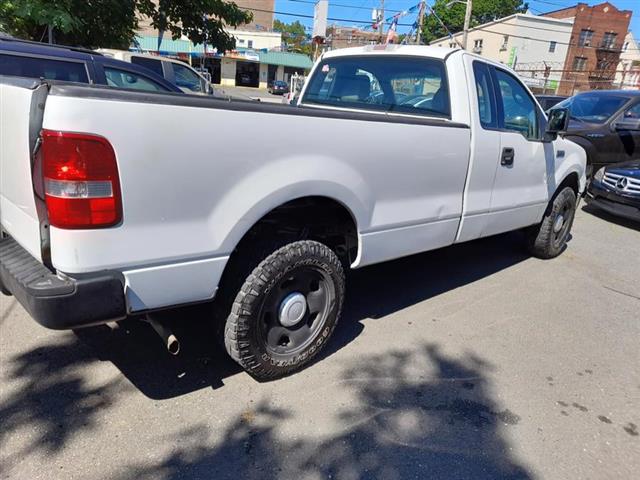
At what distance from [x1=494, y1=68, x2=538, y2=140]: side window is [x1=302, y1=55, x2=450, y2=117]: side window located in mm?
615

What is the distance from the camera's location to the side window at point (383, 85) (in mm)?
3738

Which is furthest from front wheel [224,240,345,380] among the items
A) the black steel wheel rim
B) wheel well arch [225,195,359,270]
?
wheel well arch [225,195,359,270]

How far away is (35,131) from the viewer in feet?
6.05

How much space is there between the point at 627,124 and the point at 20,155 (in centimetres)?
921

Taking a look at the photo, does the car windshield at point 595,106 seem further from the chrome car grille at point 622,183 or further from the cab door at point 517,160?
the cab door at point 517,160

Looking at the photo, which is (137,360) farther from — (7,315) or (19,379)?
(7,315)

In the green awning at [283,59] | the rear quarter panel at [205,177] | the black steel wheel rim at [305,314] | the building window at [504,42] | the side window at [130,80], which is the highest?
the building window at [504,42]

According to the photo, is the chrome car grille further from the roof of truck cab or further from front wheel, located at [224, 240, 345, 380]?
front wheel, located at [224, 240, 345, 380]

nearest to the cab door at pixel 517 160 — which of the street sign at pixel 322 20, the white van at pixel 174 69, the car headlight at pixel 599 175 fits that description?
the car headlight at pixel 599 175

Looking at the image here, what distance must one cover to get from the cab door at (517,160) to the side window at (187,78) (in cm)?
877

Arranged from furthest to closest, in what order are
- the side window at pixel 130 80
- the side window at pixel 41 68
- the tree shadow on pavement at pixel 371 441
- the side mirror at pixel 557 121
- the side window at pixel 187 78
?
the side window at pixel 187 78 < the side window at pixel 130 80 < the side window at pixel 41 68 < the side mirror at pixel 557 121 < the tree shadow on pavement at pixel 371 441

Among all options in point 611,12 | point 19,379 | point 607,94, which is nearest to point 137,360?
point 19,379

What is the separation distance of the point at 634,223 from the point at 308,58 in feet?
173

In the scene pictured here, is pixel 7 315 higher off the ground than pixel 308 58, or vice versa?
pixel 308 58
